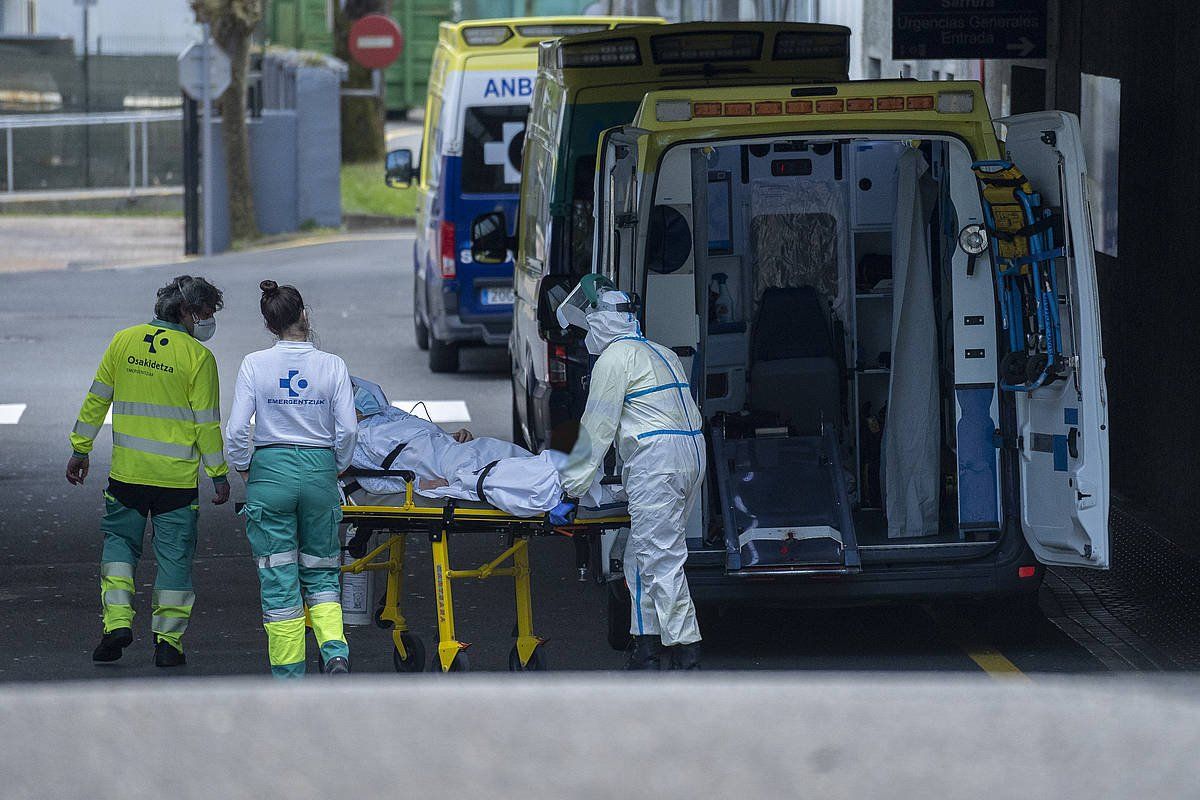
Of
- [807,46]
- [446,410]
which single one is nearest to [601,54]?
[807,46]

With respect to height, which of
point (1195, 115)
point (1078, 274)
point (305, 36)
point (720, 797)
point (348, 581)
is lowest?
point (348, 581)

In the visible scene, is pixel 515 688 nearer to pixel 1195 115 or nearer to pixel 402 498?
pixel 402 498

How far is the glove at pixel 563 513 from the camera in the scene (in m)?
7.57

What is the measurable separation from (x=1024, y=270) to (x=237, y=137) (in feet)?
65.6

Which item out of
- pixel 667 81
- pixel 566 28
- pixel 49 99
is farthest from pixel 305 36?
pixel 667 81

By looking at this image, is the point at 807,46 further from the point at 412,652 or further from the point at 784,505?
the point at 412,652

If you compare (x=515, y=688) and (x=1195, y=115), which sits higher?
(x=1195, y=115)

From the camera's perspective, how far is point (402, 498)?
7664 mm

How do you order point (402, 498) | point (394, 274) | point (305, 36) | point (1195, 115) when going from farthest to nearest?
point (305, 36)
point (394, 274)
point (1195, 115)
point (402, 498)

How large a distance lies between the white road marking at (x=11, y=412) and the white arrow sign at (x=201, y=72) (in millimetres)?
10387

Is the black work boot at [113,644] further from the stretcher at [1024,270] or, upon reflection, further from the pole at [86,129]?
the pole at [86,129]

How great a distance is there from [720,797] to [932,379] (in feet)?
18.5

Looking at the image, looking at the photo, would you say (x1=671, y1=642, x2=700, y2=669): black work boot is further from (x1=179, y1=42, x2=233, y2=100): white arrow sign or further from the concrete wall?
(x1=179, y1=42, x2=233, y2=100): white arrow sign

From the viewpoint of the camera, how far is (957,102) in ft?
27.0
